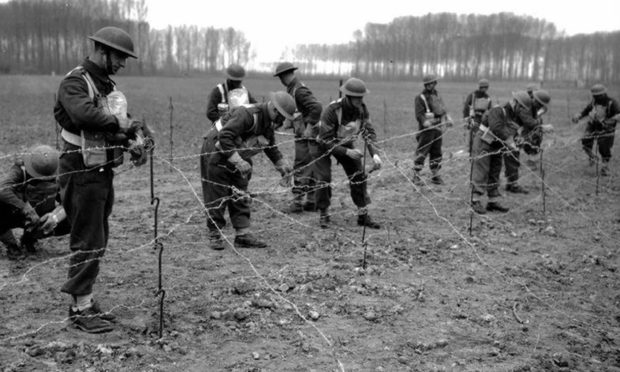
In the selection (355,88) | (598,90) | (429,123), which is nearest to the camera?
(355,88)

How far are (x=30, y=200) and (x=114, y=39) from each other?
269 cm

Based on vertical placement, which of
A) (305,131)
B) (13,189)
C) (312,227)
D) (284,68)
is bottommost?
(312,227)

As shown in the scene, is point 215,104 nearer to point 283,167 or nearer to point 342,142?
point 283,167

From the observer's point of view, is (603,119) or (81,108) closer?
(81,108)

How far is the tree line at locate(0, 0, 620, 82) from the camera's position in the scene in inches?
2559

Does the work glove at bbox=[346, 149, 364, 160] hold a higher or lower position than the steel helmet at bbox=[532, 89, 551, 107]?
lower

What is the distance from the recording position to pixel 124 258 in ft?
20.9

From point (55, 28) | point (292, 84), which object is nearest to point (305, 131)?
point (292, 84)

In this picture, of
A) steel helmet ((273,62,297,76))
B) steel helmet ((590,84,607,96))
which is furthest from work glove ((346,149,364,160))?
steel helmet ((590,84,607,96))

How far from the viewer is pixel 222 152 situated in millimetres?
6348

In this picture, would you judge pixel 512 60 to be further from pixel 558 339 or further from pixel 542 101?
pixel 558 339

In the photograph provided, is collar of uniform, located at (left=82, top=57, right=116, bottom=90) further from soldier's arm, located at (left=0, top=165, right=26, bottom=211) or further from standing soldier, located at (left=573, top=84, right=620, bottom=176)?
standing soldier, located at (left=573, top=84, right=620, bottom=176)

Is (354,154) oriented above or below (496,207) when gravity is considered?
above

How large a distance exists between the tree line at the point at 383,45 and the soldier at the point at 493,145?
2298 inches
